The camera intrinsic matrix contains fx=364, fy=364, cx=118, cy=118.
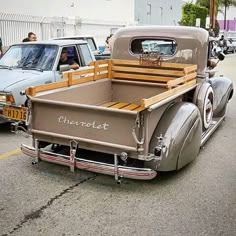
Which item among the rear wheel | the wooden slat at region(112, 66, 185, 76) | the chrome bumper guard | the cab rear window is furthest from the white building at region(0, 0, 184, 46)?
the chrome bumper guard

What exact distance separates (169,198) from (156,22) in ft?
126

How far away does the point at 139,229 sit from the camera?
3447 mm

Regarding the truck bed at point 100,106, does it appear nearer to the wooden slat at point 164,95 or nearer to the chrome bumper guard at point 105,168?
the wooden slat at point 164,95

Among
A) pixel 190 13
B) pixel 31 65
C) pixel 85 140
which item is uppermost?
pixel 190 13

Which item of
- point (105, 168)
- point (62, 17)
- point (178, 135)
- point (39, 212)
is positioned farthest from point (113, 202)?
point (62, 17)

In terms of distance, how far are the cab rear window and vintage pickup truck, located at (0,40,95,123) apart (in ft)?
4.69

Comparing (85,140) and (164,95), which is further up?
(164,95)

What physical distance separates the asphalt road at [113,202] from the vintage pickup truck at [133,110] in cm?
25

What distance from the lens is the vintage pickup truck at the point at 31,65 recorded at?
625 centimetres

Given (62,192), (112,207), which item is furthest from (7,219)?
(112,207)

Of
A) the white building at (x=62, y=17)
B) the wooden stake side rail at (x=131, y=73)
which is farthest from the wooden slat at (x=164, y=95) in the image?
the white building at (x=62, y=17)

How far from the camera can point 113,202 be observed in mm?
3973

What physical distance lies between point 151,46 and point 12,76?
260cm

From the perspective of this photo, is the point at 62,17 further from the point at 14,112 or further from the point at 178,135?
the point at 178,135
